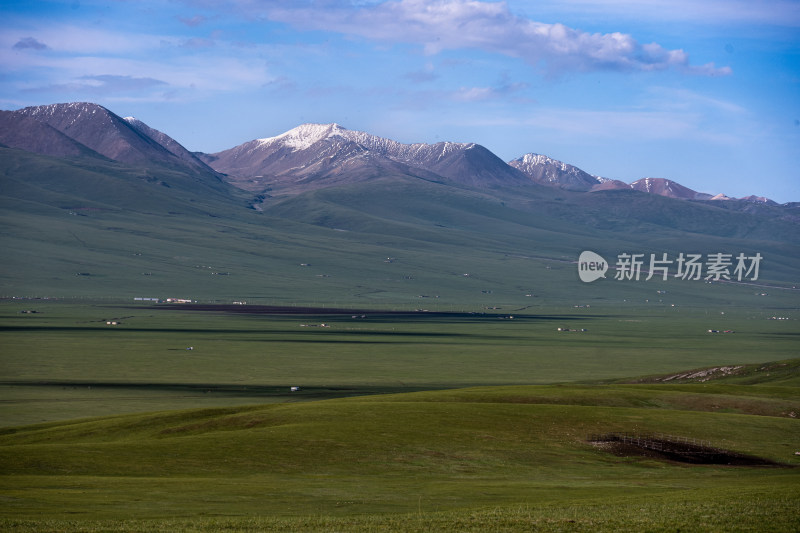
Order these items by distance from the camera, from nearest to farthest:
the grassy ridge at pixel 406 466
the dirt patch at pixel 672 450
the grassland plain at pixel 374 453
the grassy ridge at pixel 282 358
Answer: the grassland plain at pixel 374 453
the grassy ridge at pixel 406 466
the dirt patch at pixel 672 450
the grassy ridge at pixel 282 358

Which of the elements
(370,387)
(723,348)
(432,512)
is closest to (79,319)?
(370,387)

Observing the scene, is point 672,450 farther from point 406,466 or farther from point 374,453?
point 374,453

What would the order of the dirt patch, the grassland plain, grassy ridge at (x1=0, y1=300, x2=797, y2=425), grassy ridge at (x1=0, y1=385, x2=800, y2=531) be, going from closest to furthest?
the grassland plain < grassy ridge at (x1=0, y1=385, x2=800, y2=531) < the dirt patch < grassy ridge at (x1=0, y1=300, x2=797, y2=425)

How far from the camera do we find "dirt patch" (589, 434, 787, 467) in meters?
51.0

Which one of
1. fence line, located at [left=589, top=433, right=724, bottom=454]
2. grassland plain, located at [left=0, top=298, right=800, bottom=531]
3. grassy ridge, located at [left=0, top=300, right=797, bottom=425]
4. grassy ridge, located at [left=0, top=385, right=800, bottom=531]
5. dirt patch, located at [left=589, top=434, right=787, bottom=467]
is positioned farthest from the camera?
grassy ridge, located at [left=0, top=300, right=797, bottom=425]

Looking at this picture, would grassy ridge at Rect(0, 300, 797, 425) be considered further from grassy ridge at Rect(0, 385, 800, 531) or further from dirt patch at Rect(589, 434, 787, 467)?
dirt patch at Rect(589, 434, 787, 467)

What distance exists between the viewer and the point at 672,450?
5309cm

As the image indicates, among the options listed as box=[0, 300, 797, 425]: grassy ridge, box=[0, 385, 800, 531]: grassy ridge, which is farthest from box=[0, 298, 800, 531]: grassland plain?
box=[0, 300, 797, 425]: grassy ridge

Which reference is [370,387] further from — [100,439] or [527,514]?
[527,514]

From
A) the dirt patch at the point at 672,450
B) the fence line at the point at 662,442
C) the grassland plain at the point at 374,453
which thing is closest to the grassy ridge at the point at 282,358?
the grassland plain at the point at 374,453

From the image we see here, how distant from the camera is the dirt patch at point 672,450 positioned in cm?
5097

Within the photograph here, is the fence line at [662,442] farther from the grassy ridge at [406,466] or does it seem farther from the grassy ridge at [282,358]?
the grassy ridge at [282,358]

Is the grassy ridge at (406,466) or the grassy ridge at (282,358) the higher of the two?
the grassy ridge at (406,466)

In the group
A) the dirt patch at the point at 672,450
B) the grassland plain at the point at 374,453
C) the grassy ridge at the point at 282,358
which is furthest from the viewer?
the grassy ridge at the point at 282,358
